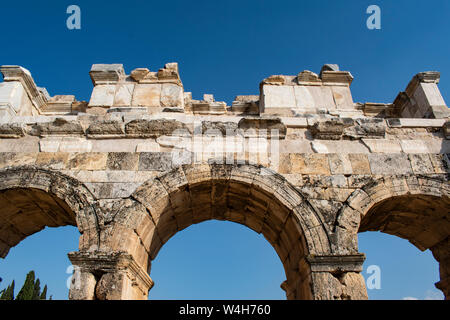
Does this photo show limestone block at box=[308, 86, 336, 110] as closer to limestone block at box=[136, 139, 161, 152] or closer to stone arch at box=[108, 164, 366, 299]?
stone arch at box=[108, 164, 366, 299]

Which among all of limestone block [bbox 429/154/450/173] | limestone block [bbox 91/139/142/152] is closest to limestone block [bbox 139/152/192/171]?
limestone block [bbox 91/139/142/152]

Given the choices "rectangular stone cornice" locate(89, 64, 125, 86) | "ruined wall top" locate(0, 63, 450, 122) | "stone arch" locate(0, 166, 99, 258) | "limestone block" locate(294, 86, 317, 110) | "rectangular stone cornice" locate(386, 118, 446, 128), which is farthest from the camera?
"rectangular stone cornice" locate(89, 64, 125, 86)

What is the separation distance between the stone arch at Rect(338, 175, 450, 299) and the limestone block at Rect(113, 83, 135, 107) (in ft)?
14.5

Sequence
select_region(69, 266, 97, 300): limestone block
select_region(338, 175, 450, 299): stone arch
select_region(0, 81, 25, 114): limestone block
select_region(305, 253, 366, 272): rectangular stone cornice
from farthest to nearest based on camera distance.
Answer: select_region(0, 81, 25, 114): limestone block
select_region(338, 175, 450, 299): stone arch
select_region(305, 253, 366, 272): rectangular stone cornice
select_region(69, 266, 97, 300): limestone block

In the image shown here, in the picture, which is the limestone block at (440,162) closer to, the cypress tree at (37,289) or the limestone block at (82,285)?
the limestone block at (82,285)

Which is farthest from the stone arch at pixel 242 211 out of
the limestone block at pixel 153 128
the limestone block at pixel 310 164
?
the limestone block at pixel 153 128

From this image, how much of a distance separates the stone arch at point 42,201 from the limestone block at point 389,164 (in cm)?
435

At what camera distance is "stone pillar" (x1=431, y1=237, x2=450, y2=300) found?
6006 mm

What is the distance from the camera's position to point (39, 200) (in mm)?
5383

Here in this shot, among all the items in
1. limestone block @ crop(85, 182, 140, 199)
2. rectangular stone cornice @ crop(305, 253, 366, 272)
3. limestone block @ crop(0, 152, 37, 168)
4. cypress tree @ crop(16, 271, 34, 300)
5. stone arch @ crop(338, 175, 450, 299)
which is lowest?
rectangular stone cornice @ crop(305, 253, 366, 272)

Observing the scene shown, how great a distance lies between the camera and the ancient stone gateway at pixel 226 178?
4.58 meters

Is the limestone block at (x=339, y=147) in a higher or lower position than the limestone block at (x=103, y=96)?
lower
